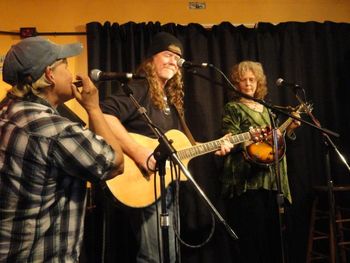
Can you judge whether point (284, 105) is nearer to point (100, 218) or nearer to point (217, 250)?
point (217, 250)

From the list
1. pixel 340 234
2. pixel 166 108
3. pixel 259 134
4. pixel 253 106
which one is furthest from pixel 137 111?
pixel 340 234

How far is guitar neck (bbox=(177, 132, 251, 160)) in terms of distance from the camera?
240 centimetres

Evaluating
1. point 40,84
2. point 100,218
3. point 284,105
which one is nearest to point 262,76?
point 284,105

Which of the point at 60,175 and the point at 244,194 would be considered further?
the point at 244,194

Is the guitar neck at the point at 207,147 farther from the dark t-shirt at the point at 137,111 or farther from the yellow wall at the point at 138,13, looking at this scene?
the yellow wall at the point at 138,13

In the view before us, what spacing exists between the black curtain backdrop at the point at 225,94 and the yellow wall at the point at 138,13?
0.57 ft

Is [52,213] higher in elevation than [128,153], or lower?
lower

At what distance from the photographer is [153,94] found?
8.05ft

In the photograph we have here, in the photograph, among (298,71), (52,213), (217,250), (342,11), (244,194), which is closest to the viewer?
(52,213)

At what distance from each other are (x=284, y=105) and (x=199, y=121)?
0.77 metres

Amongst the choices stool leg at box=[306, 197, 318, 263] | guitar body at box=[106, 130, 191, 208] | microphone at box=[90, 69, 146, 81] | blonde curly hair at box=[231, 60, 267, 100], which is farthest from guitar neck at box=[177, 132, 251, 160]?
stool leg at box=[306, 197, 318, 263]

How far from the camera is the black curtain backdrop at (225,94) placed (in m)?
3.05

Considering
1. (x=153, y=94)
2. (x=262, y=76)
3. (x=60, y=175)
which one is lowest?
(x=60, y=175)

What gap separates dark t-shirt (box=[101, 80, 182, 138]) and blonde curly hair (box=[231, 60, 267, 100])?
2.71ft
